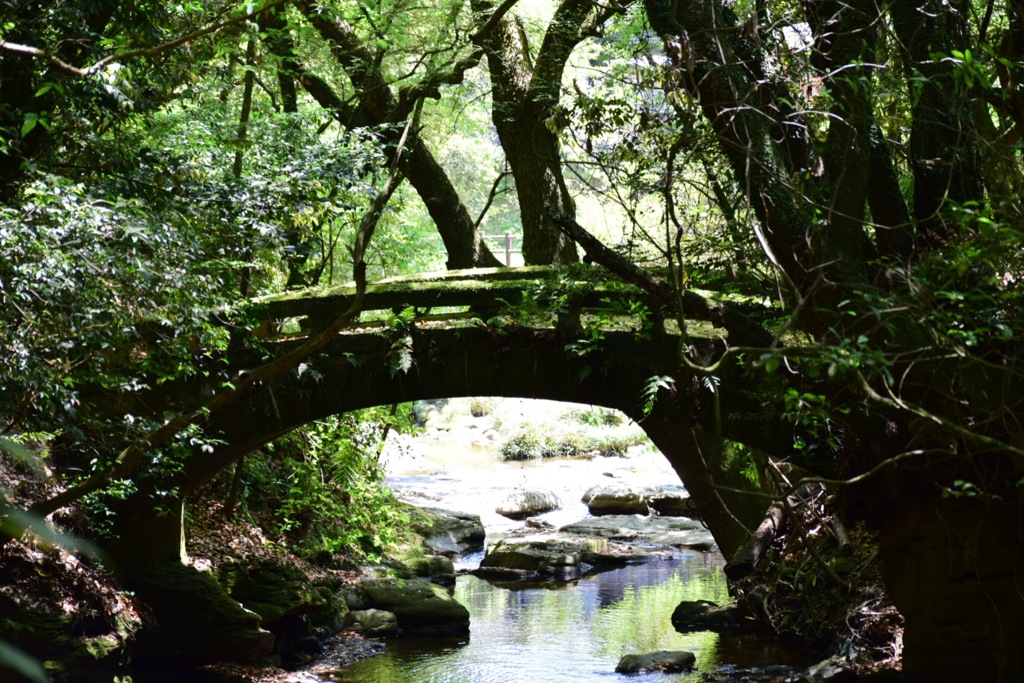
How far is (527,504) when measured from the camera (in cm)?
1812

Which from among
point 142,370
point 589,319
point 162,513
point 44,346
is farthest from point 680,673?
point 44,346

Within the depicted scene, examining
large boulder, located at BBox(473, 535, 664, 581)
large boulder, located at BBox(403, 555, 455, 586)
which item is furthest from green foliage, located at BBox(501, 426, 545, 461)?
large boulder, located at BBox(403, 555, 455, 586)

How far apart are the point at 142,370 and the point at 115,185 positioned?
137 cm

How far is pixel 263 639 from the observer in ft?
31.2

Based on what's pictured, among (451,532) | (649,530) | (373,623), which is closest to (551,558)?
(451,532)

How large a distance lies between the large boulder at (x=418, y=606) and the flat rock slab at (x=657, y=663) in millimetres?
2192

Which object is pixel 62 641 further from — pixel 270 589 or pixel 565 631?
pixel 565 631

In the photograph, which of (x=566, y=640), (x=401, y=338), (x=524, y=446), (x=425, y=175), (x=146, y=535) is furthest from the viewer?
(x=524, y=446)

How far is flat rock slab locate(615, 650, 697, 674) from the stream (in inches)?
4.4

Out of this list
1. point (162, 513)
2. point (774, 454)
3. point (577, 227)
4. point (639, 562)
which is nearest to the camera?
point (577, 227)

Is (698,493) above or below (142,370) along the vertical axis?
below

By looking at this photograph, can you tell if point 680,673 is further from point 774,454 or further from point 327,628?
point 327,628

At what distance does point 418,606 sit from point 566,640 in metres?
1.70

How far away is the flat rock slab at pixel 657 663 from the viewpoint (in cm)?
916
